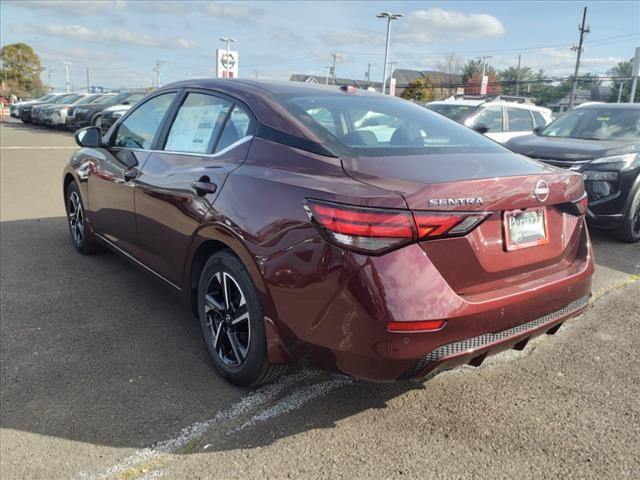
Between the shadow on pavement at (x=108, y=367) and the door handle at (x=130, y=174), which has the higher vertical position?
the door handle at (x=130, y=174)

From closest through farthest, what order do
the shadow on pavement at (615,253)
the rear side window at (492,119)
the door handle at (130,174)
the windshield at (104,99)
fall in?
the door handle at (130,174), the shadow on pavement at (615,253), the rear side window at (492,119), the windshield at (104,99)

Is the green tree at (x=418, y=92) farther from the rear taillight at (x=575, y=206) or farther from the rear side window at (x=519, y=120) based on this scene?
the rear taillight at (x=575, y=206)

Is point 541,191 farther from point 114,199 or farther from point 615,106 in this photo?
point 615,106

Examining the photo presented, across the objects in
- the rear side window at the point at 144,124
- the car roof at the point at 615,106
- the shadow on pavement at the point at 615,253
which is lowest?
the shadow on pavement at the point at 615,253

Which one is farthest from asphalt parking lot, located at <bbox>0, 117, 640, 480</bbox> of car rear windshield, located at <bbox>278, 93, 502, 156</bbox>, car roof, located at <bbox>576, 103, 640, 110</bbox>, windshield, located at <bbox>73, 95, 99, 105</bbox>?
windshield, located at <bbox>73, 95, 99, 105</bbox>

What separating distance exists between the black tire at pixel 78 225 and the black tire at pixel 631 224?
575 cm

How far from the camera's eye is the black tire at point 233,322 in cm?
265

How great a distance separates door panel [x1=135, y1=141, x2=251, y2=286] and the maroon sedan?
0.05ft

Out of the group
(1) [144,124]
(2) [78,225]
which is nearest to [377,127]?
(1) [144,124]

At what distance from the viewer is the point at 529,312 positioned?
2473 mm

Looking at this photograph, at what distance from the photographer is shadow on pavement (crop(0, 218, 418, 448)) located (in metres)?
2.66

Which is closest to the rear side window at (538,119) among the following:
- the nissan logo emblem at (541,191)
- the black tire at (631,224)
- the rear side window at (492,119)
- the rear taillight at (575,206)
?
the rear side window at (492,119)

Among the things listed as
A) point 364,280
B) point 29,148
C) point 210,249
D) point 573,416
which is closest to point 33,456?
point 210,249

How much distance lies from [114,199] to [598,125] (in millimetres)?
6446
